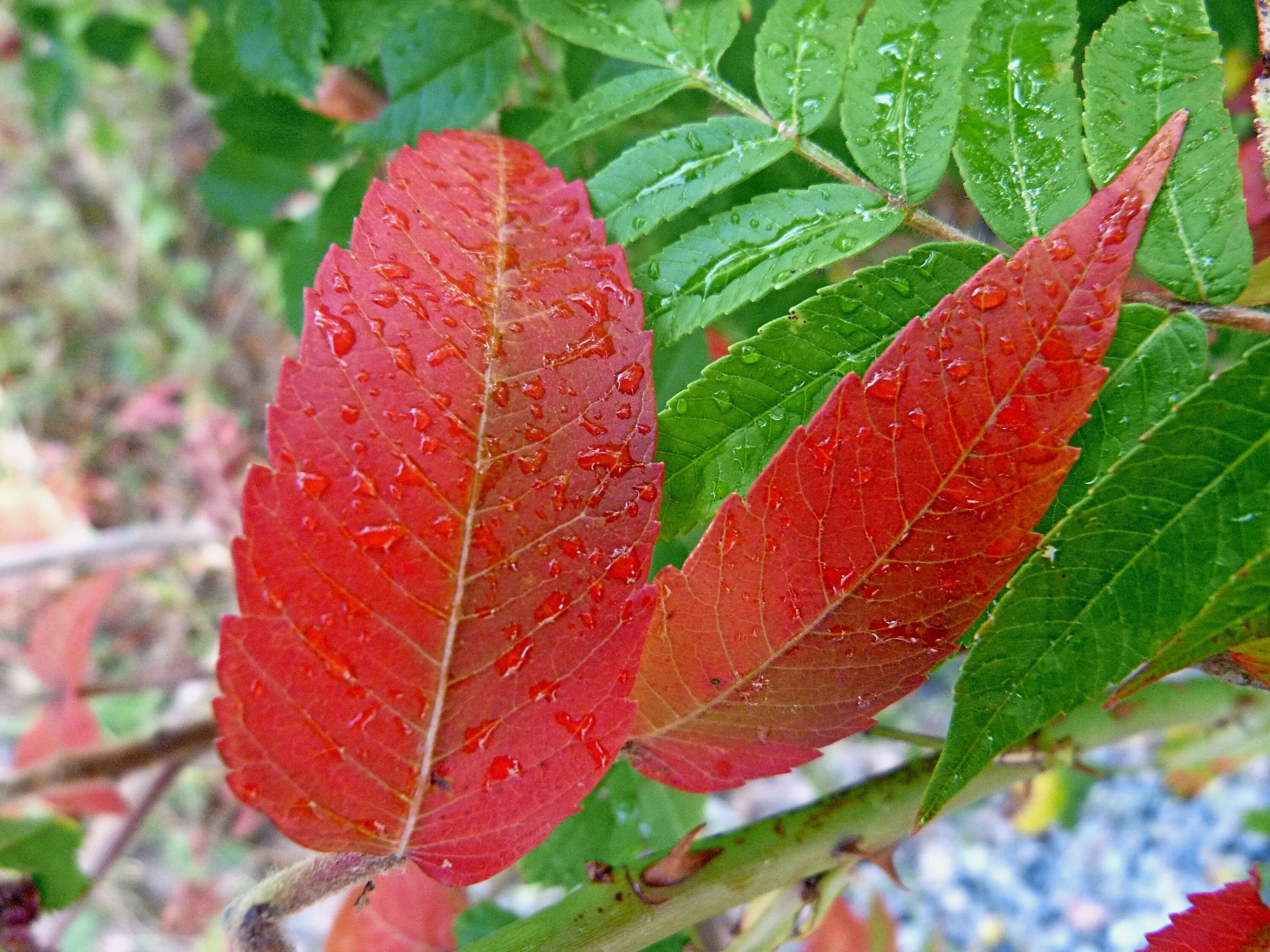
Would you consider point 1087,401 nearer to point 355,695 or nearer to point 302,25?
point 355,695

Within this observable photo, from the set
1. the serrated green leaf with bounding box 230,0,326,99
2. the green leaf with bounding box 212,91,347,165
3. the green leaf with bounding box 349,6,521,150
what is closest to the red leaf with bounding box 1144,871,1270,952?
the green leaf with bounding box 349,6,521,150

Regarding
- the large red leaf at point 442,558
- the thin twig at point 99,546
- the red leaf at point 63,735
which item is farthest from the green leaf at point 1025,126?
the thin twig at point 99,546

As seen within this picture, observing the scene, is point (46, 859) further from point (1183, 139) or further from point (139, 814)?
point (1183, 139)

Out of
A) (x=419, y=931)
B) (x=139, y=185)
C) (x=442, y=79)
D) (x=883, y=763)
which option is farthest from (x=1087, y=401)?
(x=139, y=185)

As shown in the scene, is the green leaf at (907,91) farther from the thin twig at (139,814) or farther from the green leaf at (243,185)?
the thin twig at (139,814)

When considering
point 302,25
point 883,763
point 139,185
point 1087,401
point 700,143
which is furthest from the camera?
point 139,185

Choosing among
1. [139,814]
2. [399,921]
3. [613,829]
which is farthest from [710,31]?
[139,814]

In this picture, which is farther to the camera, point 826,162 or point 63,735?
point 63,735
